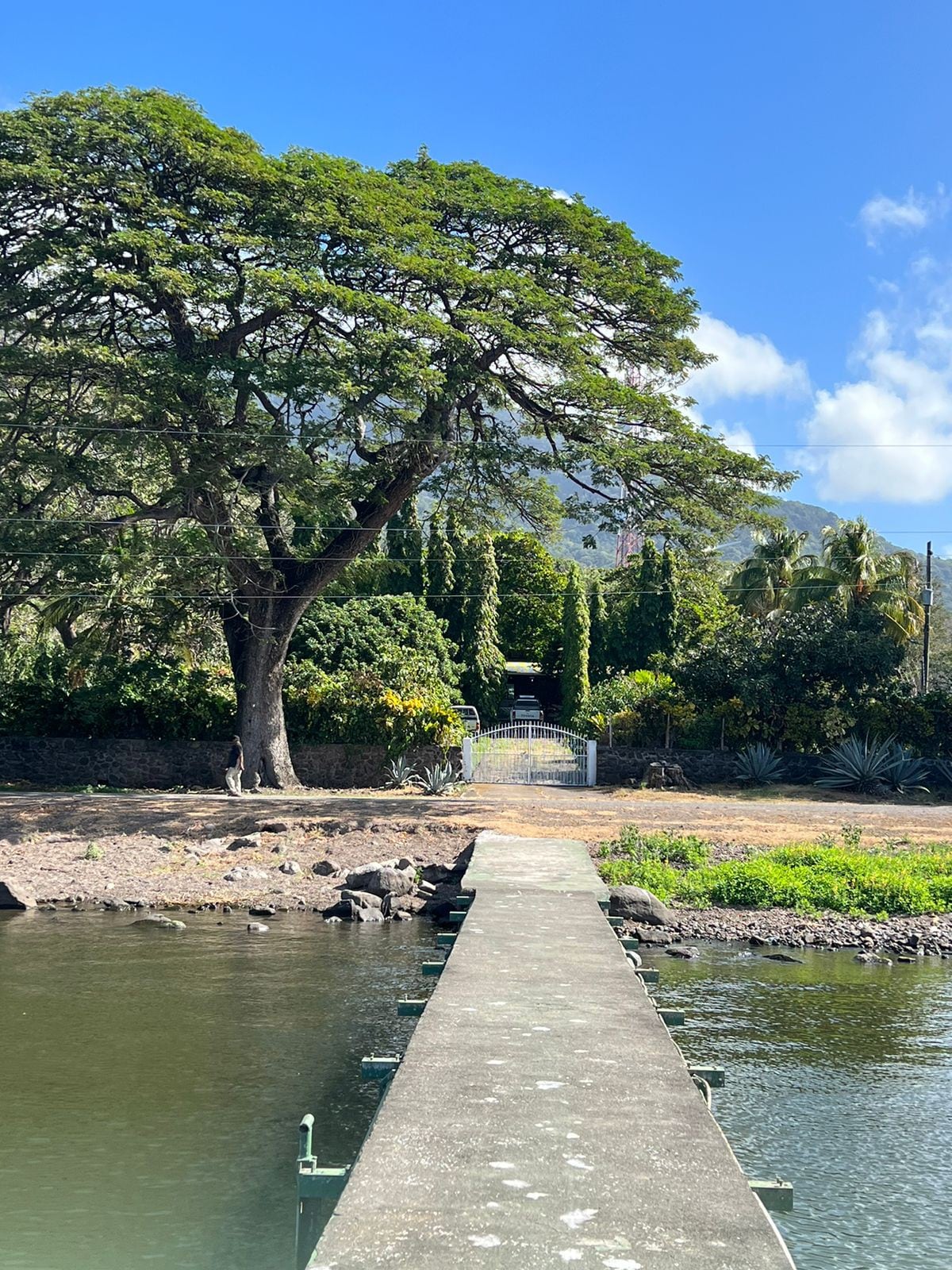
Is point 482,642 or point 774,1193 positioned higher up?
point 482,642

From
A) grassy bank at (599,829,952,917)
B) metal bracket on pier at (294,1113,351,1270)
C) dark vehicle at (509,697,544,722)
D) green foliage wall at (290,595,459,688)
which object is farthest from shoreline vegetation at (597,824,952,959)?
dark vehicle at (509,697,544,722)

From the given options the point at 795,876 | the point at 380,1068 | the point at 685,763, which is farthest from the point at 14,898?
the point at 685,763

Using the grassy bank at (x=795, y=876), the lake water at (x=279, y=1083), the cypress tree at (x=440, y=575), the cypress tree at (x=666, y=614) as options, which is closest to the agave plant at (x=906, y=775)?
the grassy bank at (x=795, y=876)

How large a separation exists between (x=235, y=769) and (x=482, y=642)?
2219cm

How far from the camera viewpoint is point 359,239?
71.0 feet

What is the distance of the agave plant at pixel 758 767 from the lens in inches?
1078

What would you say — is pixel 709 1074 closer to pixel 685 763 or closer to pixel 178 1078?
pixel 178 1078

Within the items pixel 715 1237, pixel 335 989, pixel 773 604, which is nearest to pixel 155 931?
pixel 335 989

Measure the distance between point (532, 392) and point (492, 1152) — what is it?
20485 millimetres

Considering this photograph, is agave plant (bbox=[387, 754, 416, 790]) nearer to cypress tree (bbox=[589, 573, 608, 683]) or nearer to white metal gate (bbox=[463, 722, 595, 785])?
white metal gate (bbox=[463, 722, 595, 785])

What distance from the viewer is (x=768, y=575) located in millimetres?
45188

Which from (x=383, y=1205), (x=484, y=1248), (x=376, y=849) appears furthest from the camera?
(x=376, y=849)

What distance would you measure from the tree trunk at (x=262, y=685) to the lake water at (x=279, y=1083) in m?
10.6

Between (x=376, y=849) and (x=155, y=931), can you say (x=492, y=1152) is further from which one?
(x=376, y=849)
